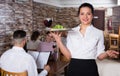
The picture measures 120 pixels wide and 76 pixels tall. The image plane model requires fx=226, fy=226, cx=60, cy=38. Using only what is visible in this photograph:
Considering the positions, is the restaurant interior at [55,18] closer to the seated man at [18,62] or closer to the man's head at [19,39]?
the seated man at [18,62]

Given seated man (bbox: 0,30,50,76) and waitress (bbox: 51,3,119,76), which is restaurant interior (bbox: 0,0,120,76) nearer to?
seated man (bbox: 0,30,50,76)

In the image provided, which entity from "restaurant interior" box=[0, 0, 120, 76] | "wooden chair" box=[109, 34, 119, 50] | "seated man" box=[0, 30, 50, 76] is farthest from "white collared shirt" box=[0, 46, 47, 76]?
"wooden chair" box=[109, 34, 119, 50]

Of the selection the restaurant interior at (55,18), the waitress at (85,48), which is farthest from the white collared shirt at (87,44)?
the restaurant interior at (55,18)

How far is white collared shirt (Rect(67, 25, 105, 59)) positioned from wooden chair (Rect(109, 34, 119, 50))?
587 centimetres

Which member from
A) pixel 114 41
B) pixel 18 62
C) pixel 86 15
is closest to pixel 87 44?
pixel 86 15

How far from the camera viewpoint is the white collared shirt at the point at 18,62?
2129 millimetres

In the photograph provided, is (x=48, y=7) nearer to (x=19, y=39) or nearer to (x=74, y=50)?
(x=19, y=39)

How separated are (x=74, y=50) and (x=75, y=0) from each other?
6531mm

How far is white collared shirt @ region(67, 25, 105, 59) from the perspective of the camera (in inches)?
72.7

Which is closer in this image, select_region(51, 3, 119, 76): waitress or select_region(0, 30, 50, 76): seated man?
select_region(51, 3, 119, 76): waitress

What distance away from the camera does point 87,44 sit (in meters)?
1.85

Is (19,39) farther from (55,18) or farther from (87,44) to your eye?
(55,18)

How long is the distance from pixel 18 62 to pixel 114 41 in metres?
5.99

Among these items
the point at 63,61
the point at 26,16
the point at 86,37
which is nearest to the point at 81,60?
the point at 86,37
